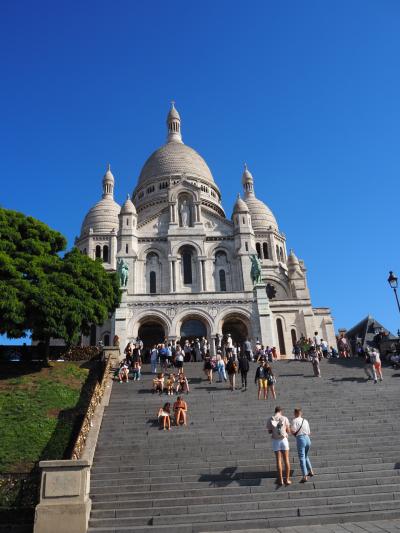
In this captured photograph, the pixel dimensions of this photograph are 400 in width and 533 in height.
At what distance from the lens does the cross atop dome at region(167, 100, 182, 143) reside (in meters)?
66.9

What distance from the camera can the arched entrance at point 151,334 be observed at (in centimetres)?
3578

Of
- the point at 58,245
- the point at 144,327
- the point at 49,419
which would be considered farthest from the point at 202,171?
the point at 49,419

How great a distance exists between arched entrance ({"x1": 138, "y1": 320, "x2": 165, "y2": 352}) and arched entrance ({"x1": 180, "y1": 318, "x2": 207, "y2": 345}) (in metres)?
2.43

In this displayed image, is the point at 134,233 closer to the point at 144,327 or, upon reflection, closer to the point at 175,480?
the point at 144,327

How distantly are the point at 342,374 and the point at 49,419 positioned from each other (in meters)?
13.3

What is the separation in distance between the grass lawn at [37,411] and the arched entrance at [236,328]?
564 inches

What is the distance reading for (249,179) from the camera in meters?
61.8

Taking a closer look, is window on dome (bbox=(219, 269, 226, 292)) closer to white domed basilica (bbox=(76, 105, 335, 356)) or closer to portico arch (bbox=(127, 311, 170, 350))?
white domed basilica (bbox=(76, 105, 335, 356))

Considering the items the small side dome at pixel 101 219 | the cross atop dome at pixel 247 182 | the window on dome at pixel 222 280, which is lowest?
the window on dome at pixel 222 280

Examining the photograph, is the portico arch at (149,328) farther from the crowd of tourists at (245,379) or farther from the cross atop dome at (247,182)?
the cross atop dome at (247,182)

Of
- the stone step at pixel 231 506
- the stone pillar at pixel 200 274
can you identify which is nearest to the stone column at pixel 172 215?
the stone pillar at pixel 200 274

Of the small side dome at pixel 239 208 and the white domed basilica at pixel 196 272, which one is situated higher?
the small side dome at pixel 239 208

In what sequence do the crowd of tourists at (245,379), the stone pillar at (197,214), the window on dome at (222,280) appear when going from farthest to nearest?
the stone pillar at (197,214), the window on dome at (222,280), the crowd of tourists at (245,379)

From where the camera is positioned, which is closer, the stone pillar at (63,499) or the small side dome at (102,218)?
the stone pillar at (63,499)
